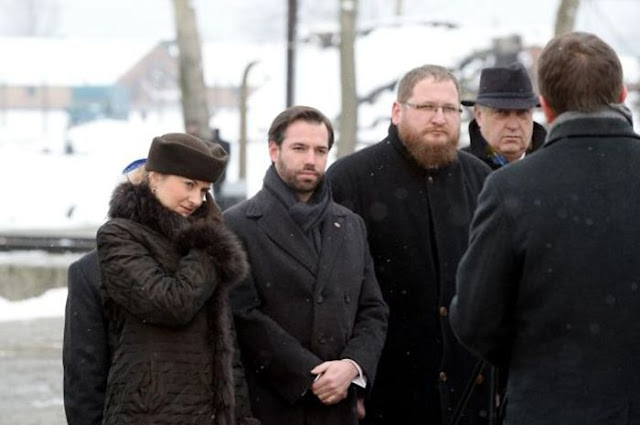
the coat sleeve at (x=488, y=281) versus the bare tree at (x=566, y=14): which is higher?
the coat sleeve at (x=488, y=281)

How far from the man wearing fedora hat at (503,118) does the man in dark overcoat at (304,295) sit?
129 centimetres

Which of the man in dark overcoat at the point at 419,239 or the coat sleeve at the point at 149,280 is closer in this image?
the coat sleeve at the point at 149,280

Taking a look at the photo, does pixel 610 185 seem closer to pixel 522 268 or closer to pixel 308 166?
pixel 522 268

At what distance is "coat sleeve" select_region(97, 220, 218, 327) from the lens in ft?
15.3

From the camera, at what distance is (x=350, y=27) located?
28.5m

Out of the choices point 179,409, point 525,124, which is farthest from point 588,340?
point 525,124

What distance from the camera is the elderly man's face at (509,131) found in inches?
269

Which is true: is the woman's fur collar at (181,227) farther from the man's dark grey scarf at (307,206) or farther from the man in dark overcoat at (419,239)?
the man in dark overcoat at (419,239)

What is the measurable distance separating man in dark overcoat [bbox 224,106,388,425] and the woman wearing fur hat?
548mm

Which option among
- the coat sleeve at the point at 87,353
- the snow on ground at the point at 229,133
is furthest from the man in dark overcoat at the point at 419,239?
the snow on ground at the point at 229,133

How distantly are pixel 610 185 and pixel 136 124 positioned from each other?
45923 mm

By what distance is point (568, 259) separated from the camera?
3932 millimetres

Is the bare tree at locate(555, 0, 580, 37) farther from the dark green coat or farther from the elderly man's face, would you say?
the dark green coat

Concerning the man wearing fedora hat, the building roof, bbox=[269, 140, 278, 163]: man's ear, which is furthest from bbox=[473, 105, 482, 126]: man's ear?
the building roof
